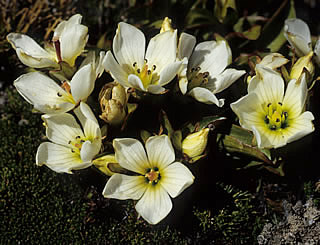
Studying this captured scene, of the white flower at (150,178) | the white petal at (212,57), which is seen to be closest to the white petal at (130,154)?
the white flower at (150,178)

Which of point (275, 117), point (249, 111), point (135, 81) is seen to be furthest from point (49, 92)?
point (275, 117)

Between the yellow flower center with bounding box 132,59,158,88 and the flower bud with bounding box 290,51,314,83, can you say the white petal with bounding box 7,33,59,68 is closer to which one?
the yellow flower center with bounding box 132,59,158,88

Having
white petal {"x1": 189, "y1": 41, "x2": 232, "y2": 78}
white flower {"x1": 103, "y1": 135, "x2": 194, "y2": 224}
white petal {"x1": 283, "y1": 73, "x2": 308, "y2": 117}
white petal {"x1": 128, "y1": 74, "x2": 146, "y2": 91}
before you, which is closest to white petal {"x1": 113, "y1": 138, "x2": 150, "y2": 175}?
white flower {"x1": 103, "y1": 135, "x2": 194, "y2": 224}

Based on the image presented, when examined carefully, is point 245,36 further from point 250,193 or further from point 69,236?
point 69,236

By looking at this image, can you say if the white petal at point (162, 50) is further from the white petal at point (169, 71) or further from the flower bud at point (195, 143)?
the flower bud at point (195, 143)

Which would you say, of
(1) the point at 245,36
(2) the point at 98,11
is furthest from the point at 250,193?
(2) the point at 98,11
